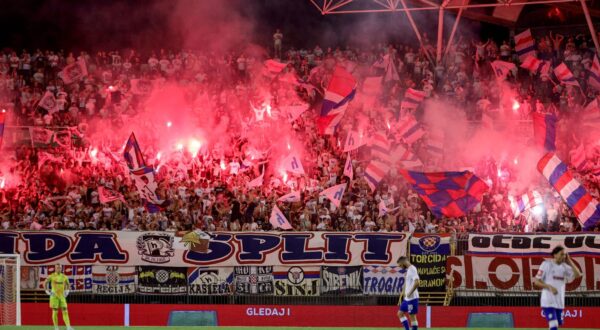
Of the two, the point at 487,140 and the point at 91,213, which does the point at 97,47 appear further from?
the point at 487,140

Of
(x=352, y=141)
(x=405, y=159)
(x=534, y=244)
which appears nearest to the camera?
(x=534, y=244)

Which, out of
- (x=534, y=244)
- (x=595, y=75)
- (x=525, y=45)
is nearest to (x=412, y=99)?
(x=525, y=45)

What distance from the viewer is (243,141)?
2752 cm

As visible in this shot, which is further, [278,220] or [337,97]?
[337,97]

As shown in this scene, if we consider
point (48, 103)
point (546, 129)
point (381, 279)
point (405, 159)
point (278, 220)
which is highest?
point (48, 103)

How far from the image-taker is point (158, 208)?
24.0 m

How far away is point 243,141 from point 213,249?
6467 millimetres

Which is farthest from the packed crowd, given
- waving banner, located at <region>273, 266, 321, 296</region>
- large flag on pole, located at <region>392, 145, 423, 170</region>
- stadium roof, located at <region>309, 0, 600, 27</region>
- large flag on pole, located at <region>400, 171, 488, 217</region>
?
waving banner, located at <region>273, 266, 321, 296</region>

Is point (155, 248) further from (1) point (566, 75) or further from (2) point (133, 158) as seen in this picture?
(1) point (566, 75)

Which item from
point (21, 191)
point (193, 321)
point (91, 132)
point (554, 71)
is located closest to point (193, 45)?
point (91, 132)

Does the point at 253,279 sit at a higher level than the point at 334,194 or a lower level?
lower

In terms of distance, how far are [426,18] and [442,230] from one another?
1564cm

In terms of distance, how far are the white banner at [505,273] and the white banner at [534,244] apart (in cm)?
14

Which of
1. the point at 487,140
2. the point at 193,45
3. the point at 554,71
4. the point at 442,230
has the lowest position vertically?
the point at 442,230
